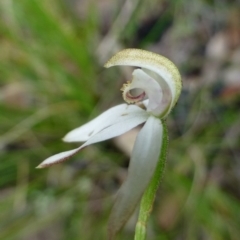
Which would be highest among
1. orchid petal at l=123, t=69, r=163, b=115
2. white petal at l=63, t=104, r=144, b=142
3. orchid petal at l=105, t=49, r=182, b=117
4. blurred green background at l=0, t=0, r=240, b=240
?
orchid petal at l=105, t=49, r=182, b=117

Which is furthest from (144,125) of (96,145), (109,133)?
(96,145)

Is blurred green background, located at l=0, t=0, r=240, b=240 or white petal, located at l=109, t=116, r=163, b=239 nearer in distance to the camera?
white petal, located at l=109, t=116, r=163, b=239

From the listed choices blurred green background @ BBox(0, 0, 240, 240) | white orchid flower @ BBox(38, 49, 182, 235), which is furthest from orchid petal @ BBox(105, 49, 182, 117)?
blurred green background @ BBox(0, 0, 240, 240)

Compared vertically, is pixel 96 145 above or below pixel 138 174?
below

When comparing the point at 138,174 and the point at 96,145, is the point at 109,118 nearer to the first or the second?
the point at 138,174

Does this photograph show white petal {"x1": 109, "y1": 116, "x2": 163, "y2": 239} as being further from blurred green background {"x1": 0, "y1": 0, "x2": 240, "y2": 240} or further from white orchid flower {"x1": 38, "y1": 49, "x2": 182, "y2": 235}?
blurred green background {"x1": 0, "y1": 0, "x2": 240, "y2": 240}

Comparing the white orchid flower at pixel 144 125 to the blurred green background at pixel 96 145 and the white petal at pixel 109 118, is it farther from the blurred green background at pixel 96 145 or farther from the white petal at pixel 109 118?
the blurred green background at pixel 96 145

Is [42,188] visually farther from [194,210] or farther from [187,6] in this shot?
[187,6]

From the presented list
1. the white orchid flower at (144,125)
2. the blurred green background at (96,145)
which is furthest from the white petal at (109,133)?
the blurred green background at (96,145)
